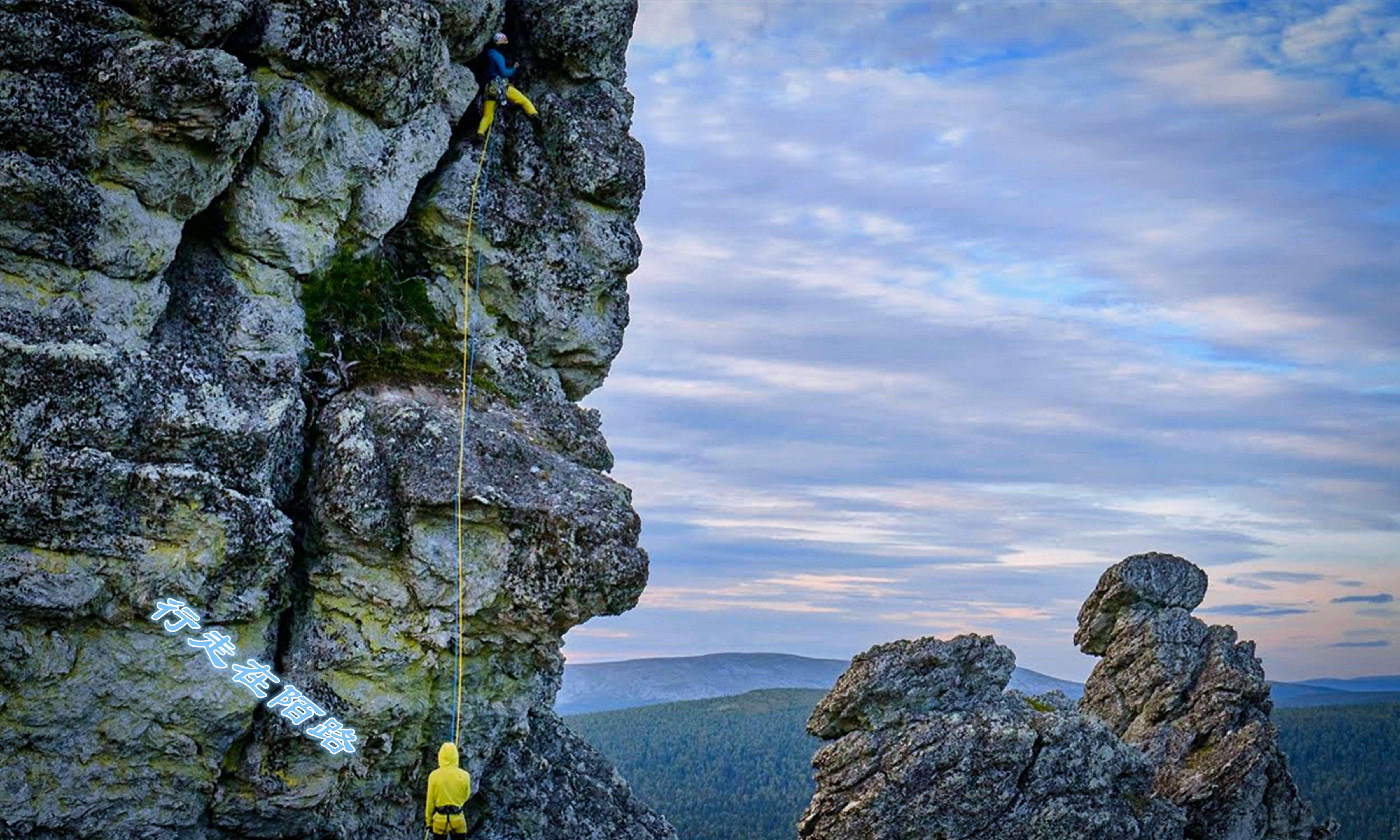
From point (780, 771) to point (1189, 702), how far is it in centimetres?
13135

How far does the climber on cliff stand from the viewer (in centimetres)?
3144

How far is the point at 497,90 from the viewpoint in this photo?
31.5m

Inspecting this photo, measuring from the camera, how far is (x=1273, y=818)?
2019 inches

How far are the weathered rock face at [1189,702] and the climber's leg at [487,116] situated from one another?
3388 centimetres

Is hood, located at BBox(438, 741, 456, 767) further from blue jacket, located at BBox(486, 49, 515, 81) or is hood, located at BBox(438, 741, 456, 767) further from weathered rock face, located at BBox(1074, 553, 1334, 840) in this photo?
weathered rock face, located at BBox(1074, 553, 1334, 840)

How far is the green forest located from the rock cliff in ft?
281

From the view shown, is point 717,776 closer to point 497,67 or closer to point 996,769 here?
point 996,769

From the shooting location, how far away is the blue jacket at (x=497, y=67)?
31562 millimetres

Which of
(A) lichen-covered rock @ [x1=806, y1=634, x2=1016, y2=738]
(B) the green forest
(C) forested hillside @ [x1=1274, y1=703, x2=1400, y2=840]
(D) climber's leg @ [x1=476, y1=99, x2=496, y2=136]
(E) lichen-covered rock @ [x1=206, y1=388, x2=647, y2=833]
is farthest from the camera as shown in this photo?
(B) the green forest

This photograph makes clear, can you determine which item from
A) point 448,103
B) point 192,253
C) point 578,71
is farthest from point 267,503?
point 578,71

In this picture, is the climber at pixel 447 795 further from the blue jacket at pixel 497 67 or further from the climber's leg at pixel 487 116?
the blue jacket at pixel 497 67

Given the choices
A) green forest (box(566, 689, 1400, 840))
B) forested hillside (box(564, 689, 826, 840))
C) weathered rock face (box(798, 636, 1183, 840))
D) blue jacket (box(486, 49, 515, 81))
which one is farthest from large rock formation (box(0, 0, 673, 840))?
forested hillside (box(564, 689, 826, 840))

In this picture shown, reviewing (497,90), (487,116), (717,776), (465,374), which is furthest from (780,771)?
(497,90)

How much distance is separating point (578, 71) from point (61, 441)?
1464 centimetres
